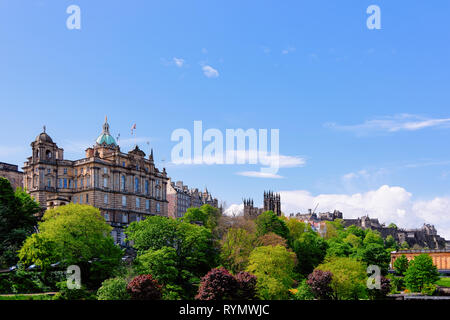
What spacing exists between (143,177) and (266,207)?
3203 inches

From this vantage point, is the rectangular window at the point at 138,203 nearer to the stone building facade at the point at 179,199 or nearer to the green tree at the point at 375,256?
the green tree at the point at 375,256

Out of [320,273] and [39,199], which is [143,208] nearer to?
[39,199]

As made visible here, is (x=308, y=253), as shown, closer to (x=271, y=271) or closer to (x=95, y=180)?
(x=271, y=271)

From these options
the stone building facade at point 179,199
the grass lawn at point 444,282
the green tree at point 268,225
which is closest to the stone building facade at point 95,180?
the green tree at point 268,225

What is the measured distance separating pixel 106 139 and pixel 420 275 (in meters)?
63.4

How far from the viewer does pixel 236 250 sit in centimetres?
8000

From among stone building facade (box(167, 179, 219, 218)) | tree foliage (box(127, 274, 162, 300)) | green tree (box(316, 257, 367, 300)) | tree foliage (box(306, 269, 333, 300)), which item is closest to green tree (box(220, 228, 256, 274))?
green tree (box(316, 257, 367, 300))

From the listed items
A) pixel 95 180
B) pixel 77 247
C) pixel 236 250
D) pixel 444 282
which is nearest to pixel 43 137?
pixel 95 180

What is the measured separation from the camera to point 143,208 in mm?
104812

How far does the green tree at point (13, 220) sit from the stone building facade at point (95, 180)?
869 centimetres

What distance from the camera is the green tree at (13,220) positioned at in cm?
6731

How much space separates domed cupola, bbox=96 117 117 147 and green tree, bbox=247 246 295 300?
42.7 metres
